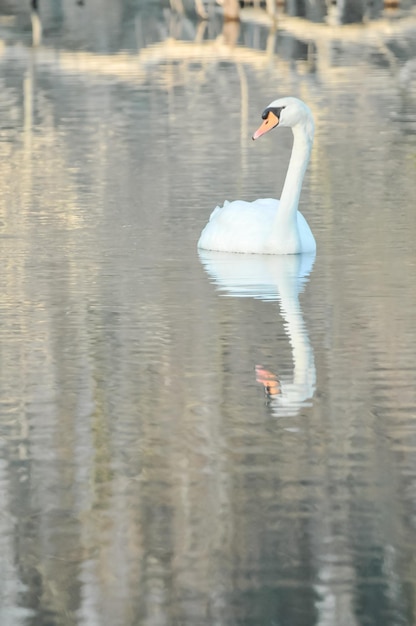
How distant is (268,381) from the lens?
10.1 metres

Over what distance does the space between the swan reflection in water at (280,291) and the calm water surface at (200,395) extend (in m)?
0.02

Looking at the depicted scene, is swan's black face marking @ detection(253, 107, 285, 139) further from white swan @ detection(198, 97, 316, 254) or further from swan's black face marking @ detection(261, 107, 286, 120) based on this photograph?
white swan @ detection(198, 97, 316, 254)

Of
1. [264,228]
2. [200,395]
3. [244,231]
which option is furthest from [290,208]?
[200,395]

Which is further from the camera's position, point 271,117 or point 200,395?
point 271,117

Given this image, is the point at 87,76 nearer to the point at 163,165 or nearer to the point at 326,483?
the point at 163,165

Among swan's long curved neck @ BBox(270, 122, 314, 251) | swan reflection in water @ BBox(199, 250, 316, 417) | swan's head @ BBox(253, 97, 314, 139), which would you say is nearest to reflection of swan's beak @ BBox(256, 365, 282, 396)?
swan reflection in water @ BBox(199, 250, 316, 417)

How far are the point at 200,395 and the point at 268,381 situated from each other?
0.49 m

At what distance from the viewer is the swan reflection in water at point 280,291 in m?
9.80

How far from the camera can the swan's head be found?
16062 millimetres

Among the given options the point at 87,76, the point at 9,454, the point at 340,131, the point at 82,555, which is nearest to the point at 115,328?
the point at 9,454

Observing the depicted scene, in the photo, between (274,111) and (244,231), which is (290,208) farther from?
(274,111)

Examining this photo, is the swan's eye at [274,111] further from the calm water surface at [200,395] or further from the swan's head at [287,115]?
the calm water surface at [200,395]

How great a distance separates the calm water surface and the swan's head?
3.00ft

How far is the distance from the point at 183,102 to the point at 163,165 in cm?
922
